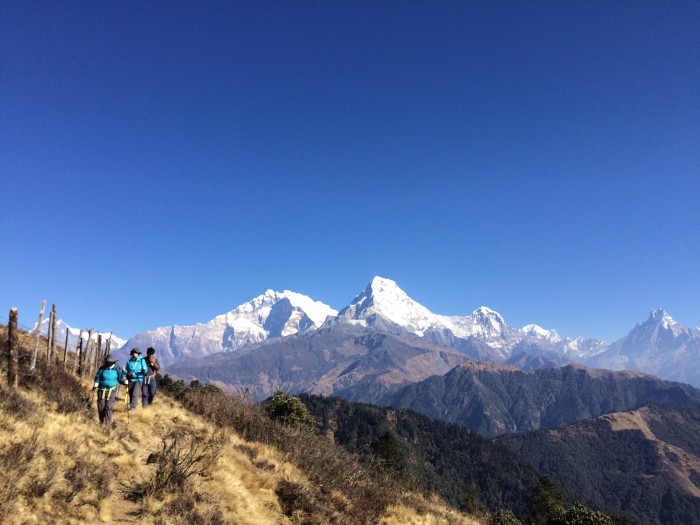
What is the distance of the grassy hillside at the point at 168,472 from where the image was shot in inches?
316

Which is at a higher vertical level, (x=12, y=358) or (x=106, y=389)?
(x=12, y=358)

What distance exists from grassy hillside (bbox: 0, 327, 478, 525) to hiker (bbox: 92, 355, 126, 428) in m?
0.50

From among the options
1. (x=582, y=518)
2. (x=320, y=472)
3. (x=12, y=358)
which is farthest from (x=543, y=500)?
(x=12, y=358)

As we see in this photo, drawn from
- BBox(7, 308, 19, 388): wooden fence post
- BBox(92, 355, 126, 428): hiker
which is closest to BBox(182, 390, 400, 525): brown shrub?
BBox(92, 355, 126, 428): hiker

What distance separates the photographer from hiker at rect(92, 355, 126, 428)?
42.6ft

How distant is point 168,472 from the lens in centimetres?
952

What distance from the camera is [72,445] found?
9.77 meters

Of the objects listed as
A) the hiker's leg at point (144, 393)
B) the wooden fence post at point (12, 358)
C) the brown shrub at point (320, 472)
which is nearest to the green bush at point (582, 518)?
the brown shrub at point (320, 472)

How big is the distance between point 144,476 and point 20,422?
2994mm

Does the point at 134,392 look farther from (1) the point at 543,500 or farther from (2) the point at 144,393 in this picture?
(1) the point at 543,500

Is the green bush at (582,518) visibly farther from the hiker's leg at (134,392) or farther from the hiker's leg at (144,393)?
the hiker's leg at (134,392)

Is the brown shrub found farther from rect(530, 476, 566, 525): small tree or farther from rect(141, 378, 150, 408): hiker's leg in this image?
rect(530, 476, 566, 525): small tree

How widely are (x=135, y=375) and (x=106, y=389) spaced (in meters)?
3.20

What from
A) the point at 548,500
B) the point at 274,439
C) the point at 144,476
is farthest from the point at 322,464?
the point at 548,500
